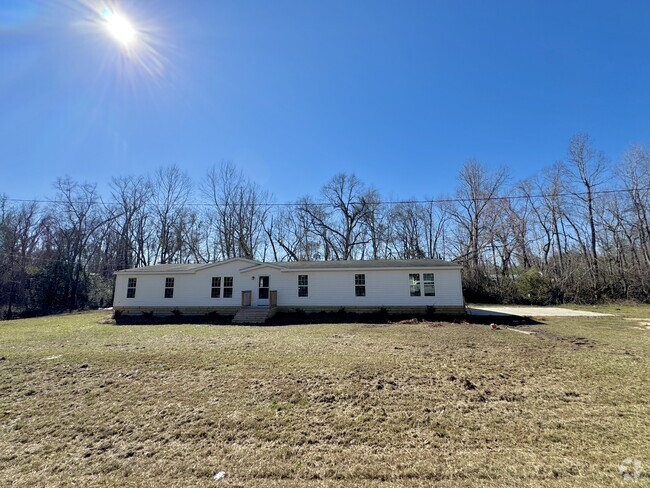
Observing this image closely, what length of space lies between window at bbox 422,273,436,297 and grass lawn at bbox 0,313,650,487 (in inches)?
318

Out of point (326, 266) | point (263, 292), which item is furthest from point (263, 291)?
point (326, 266)

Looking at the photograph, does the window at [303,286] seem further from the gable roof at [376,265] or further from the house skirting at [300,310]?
the house skirting at [300,310]

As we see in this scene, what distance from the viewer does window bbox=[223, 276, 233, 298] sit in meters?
17.4

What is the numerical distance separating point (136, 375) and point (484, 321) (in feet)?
46.6

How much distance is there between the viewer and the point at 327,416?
4.19 m

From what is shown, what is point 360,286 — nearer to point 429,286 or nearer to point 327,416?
point 429,286

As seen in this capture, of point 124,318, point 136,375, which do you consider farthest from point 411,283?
point 124,318

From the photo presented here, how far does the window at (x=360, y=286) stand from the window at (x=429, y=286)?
129 inches

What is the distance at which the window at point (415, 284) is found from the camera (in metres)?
16.3

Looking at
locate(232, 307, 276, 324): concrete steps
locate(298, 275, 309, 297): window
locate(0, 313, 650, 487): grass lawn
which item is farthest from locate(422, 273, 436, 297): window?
locate(232, 307, 276, 324): concrete steps

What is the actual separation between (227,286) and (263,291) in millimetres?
2180

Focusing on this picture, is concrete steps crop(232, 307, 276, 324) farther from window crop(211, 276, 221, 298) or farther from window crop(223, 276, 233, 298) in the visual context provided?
window crop(211, 276, 221, 298)

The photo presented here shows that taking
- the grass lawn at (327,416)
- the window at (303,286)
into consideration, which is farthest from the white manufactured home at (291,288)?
the grass lawn at (327,416)

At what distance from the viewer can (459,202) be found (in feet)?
103
